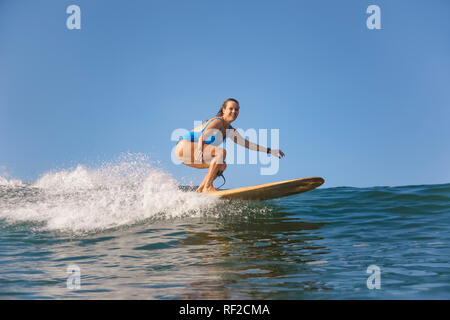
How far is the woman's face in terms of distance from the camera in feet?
22.9

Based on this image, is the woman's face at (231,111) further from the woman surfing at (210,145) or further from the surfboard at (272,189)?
the surfboard at (272,189)

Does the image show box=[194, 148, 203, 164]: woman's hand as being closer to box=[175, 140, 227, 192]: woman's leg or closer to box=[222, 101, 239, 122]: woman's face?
box=[175, 140, 227, 192]: woman's leg

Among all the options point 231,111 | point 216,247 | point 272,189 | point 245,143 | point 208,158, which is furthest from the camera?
point 245,143

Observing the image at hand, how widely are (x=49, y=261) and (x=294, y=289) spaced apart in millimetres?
2927

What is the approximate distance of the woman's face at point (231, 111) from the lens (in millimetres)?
6984

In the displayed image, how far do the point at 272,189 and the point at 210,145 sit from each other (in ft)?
4.97

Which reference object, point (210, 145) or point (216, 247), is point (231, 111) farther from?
point (216, 247)

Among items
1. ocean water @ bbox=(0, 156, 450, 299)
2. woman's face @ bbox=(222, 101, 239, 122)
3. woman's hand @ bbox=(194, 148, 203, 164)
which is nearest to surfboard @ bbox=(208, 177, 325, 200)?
ocean water @ bbox=(0, 156, 450, 299)

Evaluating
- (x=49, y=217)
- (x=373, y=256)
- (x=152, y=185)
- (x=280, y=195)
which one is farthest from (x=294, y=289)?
(x=49, y=217)

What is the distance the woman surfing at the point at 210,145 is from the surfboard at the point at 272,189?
1.42 feet

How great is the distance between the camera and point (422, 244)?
15.0 feet

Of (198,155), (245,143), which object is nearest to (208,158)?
(198,155)

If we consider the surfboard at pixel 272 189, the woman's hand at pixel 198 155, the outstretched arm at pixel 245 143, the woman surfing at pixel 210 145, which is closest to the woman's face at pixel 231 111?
the woman surfing at pixel 210 145

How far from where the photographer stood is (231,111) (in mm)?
6984
